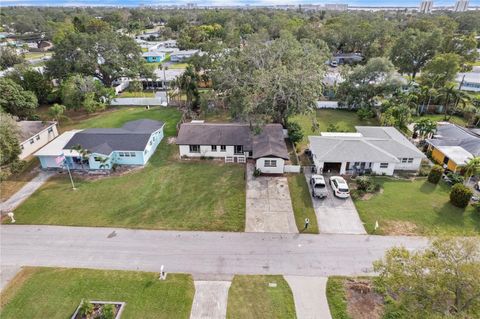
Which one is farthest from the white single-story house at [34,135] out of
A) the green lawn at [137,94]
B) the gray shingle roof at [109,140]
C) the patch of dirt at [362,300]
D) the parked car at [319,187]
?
the patch of dirt at [362,300]

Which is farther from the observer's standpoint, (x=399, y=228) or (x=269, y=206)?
(x=269, y=206)

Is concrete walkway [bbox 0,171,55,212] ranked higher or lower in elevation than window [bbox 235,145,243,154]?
lower

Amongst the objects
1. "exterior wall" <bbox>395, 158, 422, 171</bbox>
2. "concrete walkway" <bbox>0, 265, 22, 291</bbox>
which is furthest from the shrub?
"concrete walkway" <bbox>0, 265, 22, 291</bbox>

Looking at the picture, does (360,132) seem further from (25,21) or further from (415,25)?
(25,21)

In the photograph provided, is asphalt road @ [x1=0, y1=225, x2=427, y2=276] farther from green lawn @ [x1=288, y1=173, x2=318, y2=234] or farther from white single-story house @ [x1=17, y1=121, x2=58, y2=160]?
white single-story house @ [x1=17, y1=121, x2=58, y2=160]

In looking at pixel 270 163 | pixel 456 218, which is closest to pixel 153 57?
pixel 270 163

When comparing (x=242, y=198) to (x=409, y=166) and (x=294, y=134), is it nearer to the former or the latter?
(x=294, y=134)

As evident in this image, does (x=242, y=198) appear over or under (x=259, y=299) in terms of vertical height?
over
